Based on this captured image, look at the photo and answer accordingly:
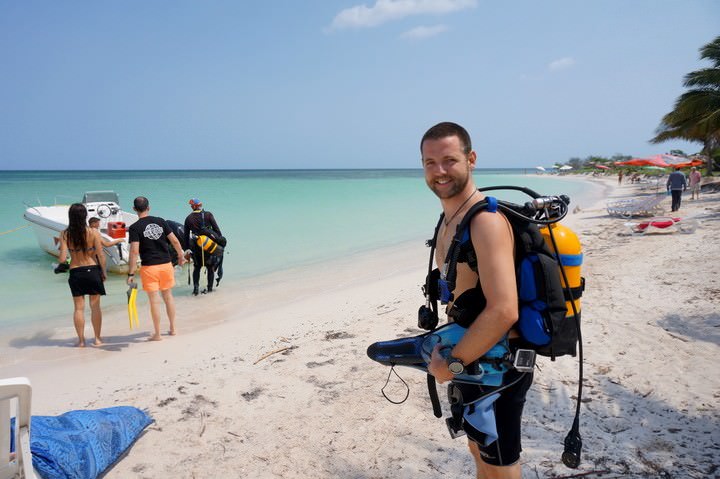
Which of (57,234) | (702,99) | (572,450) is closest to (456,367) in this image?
(572,450)

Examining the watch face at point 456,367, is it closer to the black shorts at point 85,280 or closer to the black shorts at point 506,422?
the black shorts at point 506,422

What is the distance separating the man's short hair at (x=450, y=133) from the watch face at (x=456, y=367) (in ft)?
2.58

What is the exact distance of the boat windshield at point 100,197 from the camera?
12477 mm

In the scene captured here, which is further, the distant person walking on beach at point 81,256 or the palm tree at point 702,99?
the palm tree at point 702,99

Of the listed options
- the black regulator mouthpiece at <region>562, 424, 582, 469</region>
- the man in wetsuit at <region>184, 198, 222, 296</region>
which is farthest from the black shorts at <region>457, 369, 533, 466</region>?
the man in wetsuit at <region>184, 198, 222, 296</region>

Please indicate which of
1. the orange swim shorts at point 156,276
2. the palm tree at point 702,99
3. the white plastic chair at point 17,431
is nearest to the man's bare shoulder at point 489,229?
the white plastic chair at point 17,431

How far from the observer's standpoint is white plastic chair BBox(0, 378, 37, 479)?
1931mm

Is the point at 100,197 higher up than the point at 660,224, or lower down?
higher up

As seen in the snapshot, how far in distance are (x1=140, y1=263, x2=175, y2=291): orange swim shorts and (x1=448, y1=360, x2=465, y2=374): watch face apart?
4.99m

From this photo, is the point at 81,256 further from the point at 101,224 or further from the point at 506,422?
the point at 101,224

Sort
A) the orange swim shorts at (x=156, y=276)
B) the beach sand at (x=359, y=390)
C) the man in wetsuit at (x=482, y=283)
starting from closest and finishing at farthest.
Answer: the man in wetsuit at (x=482, y=283) < the beach sand at (x=359, y=390) < the orange swim shorts at (x=156, y=276)

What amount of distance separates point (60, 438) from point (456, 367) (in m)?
2.47

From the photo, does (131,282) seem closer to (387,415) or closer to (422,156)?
(387,415)

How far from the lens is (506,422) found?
1.72 m
